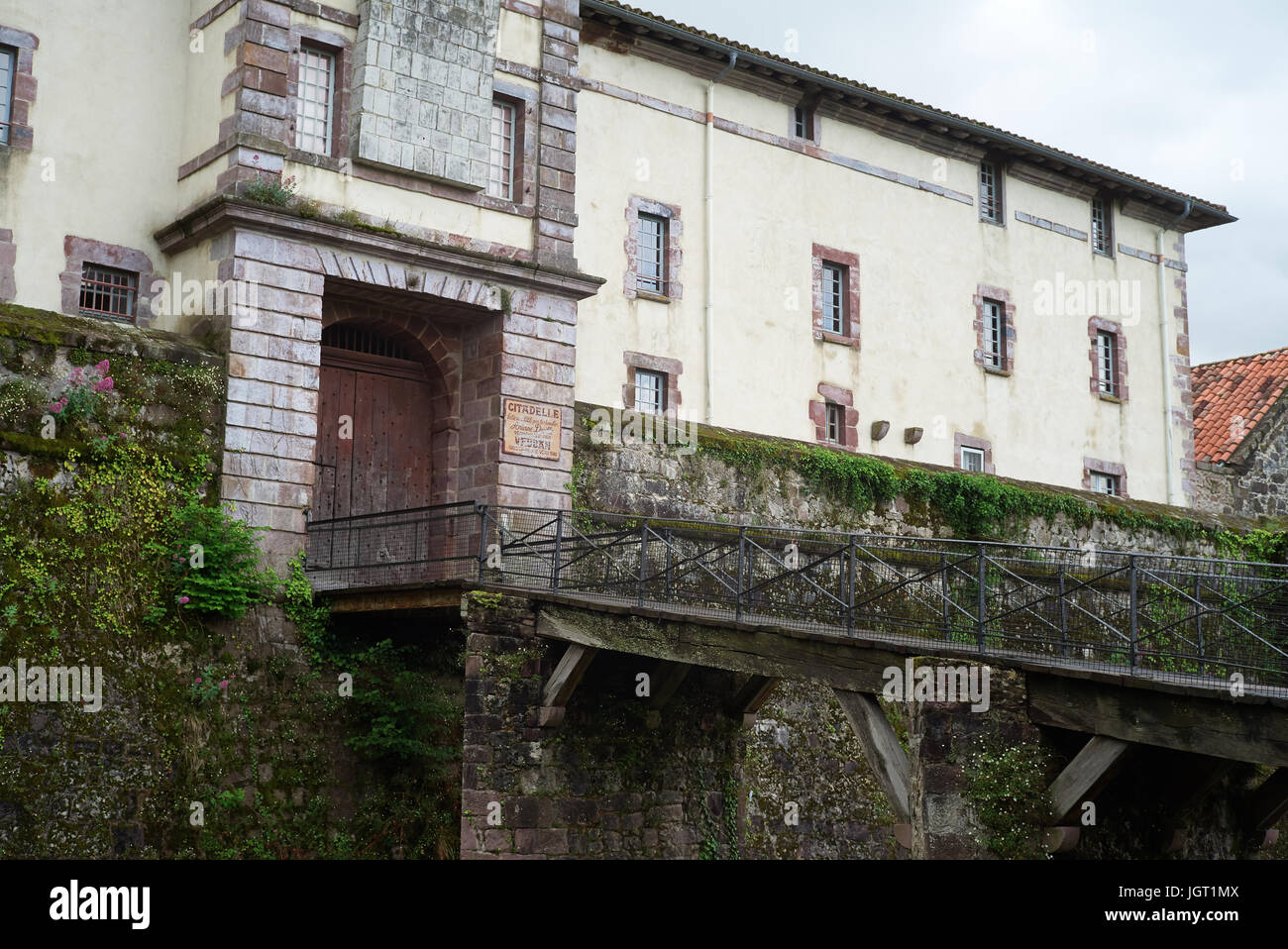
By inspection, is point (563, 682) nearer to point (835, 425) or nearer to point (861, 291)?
point (835, 425)

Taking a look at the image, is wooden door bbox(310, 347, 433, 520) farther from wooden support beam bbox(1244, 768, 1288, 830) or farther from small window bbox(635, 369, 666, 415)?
wooden support beam bbox(1244, 768, 1288, 830)

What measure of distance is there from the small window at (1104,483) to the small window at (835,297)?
20.2 feet

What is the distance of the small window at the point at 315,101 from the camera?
17.5m

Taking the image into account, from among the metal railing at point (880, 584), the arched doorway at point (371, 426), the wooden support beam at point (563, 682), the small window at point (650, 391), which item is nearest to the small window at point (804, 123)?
the small window at point (650, 391)

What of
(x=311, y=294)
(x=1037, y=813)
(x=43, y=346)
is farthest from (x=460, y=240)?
(x=1037, y=813)

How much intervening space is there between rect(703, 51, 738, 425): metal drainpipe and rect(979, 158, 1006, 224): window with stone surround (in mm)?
5847

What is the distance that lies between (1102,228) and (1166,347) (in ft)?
8.46

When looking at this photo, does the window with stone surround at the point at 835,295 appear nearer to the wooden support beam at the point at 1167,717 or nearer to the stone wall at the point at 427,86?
the stone wall at the point at 427,86

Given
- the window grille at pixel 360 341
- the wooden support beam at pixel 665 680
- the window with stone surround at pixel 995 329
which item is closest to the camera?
the wooden support beam at pixel 665 680

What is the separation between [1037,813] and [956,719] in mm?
902

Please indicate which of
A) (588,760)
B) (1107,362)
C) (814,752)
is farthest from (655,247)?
A: (1107,362)

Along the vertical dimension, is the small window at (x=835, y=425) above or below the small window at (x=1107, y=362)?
below

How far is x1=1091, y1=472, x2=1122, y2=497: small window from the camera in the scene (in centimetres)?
2786

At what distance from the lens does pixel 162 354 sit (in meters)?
15.9
